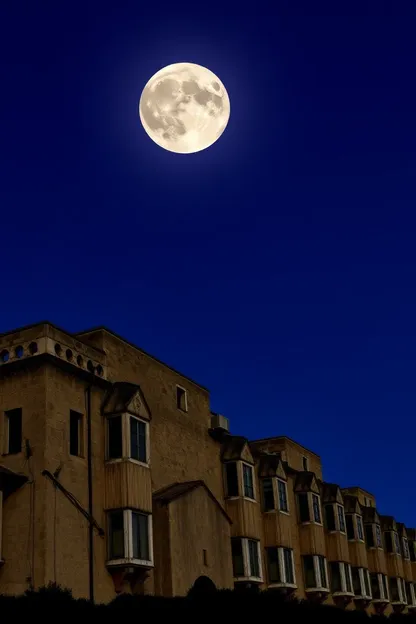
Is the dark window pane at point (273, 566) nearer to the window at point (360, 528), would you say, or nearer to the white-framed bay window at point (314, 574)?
the white-framed bay window at point (314, 574)

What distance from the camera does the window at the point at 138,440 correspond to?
33.4 metres

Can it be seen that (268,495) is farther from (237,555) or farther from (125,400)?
(125,400)

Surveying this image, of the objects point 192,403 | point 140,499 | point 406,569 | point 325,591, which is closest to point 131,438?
point 140,499

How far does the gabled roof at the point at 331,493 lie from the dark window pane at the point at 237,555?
14.7 metres

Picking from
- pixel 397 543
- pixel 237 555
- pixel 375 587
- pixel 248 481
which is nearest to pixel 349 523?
pixel 375 587

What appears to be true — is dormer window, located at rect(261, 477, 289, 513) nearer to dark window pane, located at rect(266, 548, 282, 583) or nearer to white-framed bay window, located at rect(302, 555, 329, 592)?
dark window pane, located at rect(266, 548, 282, 583)

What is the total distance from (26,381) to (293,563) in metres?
23.3

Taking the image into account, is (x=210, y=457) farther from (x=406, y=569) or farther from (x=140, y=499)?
(x=406, y=569)

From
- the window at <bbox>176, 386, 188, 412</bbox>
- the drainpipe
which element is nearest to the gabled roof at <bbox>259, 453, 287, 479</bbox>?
the window at <bbox>176, 386, 188, 412</bbox>

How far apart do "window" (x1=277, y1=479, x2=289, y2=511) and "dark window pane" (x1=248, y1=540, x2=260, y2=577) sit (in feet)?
13.6

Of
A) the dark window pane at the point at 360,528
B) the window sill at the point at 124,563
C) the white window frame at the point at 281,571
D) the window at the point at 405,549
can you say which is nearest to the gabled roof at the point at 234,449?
the white window frame at the point at 281,571

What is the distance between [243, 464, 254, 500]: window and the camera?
44.2 m

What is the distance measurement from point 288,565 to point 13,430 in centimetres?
2198

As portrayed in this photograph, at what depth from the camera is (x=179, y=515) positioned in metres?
35.1
